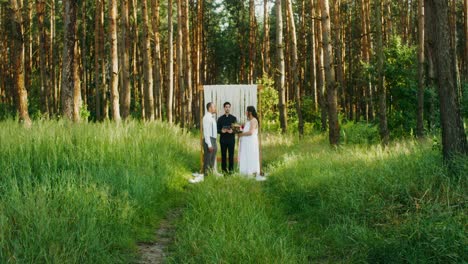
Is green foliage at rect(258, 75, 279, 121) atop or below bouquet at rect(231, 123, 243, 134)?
atop

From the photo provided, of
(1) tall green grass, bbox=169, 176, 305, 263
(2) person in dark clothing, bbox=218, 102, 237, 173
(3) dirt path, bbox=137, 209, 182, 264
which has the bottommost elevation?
(3) dirt path, bbox=137, 209, 182, 264

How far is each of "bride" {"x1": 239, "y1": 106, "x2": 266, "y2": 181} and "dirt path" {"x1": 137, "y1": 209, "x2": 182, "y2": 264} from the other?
611 cm

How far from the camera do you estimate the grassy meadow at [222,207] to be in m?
5.25

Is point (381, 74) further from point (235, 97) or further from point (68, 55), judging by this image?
point (68, 55)

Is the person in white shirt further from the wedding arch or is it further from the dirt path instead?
the dirt path

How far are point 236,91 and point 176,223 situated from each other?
26.4 feet

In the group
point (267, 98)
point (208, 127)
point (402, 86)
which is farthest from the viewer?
point (267, 98)

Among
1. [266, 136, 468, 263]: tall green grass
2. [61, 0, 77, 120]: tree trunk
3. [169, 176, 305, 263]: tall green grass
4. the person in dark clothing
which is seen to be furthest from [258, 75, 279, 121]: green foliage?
[169, 176, 305, 263]: tall green grass

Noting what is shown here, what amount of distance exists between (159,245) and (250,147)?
787 centimetres

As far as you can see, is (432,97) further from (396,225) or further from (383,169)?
(396,225)

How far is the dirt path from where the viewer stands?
6.03m

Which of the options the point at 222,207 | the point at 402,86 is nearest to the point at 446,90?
the point at 222,207

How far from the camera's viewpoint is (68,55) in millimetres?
14227

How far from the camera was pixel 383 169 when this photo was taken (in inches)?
333
